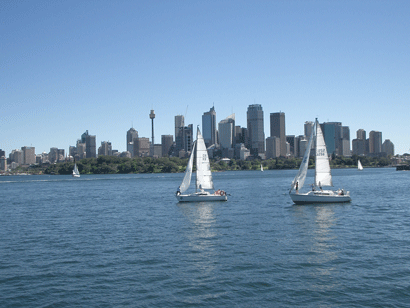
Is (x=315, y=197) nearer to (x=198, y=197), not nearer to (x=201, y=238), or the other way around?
(x=198, y=197)

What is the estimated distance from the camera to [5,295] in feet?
69.2

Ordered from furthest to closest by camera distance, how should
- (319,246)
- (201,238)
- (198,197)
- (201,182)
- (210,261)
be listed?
(201,182) → (198,197) → (201,238) → (319,246) → (210,261)

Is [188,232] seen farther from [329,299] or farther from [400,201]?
[400,201]

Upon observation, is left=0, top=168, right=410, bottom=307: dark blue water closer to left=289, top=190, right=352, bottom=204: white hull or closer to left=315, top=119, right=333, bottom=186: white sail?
left=289, top=190, right=352, bottom=204: white hull

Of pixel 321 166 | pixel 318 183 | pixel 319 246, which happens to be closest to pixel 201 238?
pixel 319 246

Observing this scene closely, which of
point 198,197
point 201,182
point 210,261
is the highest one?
point 201,182

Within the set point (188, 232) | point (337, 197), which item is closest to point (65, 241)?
point (188, 232)

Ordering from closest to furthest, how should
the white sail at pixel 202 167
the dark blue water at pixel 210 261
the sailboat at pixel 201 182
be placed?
the dark blue water at pixel 210 261
the sailboat at pixel 201 182
the white sail at pixel 202 167

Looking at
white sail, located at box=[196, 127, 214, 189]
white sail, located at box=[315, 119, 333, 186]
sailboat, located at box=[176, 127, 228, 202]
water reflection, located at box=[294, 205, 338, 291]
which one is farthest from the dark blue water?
white sail, located at box=[196, 127, 214, 189]

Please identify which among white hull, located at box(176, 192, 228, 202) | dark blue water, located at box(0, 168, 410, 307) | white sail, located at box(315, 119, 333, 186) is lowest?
dark blue water, located at box(0, 168, 410, 307)

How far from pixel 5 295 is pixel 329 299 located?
1648 centimetres

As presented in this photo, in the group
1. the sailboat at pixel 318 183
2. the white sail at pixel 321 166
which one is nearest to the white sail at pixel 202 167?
the sailboat at pixel 318 183

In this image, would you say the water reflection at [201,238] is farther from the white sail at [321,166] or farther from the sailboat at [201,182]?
the white sail at [321,166]

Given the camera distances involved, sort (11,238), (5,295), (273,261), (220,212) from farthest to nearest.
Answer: (220,212), (11,238), (273,261), (5,295)
